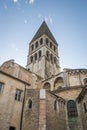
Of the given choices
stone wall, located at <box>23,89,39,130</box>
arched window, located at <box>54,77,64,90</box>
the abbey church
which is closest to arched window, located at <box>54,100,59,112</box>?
the abbey church

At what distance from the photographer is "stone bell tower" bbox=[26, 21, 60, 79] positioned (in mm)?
31484

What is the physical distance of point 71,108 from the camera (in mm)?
16109

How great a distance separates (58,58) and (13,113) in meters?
28.5

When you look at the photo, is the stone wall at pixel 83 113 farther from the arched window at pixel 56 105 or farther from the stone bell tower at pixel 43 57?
the stone bell tower at pixel 43 57

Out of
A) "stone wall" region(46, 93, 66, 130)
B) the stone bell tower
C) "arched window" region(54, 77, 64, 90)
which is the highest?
the stone bell tower

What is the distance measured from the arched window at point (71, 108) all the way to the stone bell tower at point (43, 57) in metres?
13.1

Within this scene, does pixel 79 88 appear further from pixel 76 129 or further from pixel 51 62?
pixel 51 62

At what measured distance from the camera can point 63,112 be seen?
15633 mm

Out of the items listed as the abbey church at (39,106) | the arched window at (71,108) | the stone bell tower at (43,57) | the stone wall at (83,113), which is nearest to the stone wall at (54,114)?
the abbey church at (39,106)

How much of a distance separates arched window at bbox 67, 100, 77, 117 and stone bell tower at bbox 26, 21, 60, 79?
1308 centimetres

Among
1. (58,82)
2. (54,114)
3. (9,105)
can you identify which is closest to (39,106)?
(54,114)

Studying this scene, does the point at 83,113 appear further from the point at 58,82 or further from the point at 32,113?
the point at 58,82

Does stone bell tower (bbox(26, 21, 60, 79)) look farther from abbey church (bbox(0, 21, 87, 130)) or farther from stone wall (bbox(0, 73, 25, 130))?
stone wall (bbox(0, 73, 25, 130))

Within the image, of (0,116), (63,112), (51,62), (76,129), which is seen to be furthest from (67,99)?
(51,62)
